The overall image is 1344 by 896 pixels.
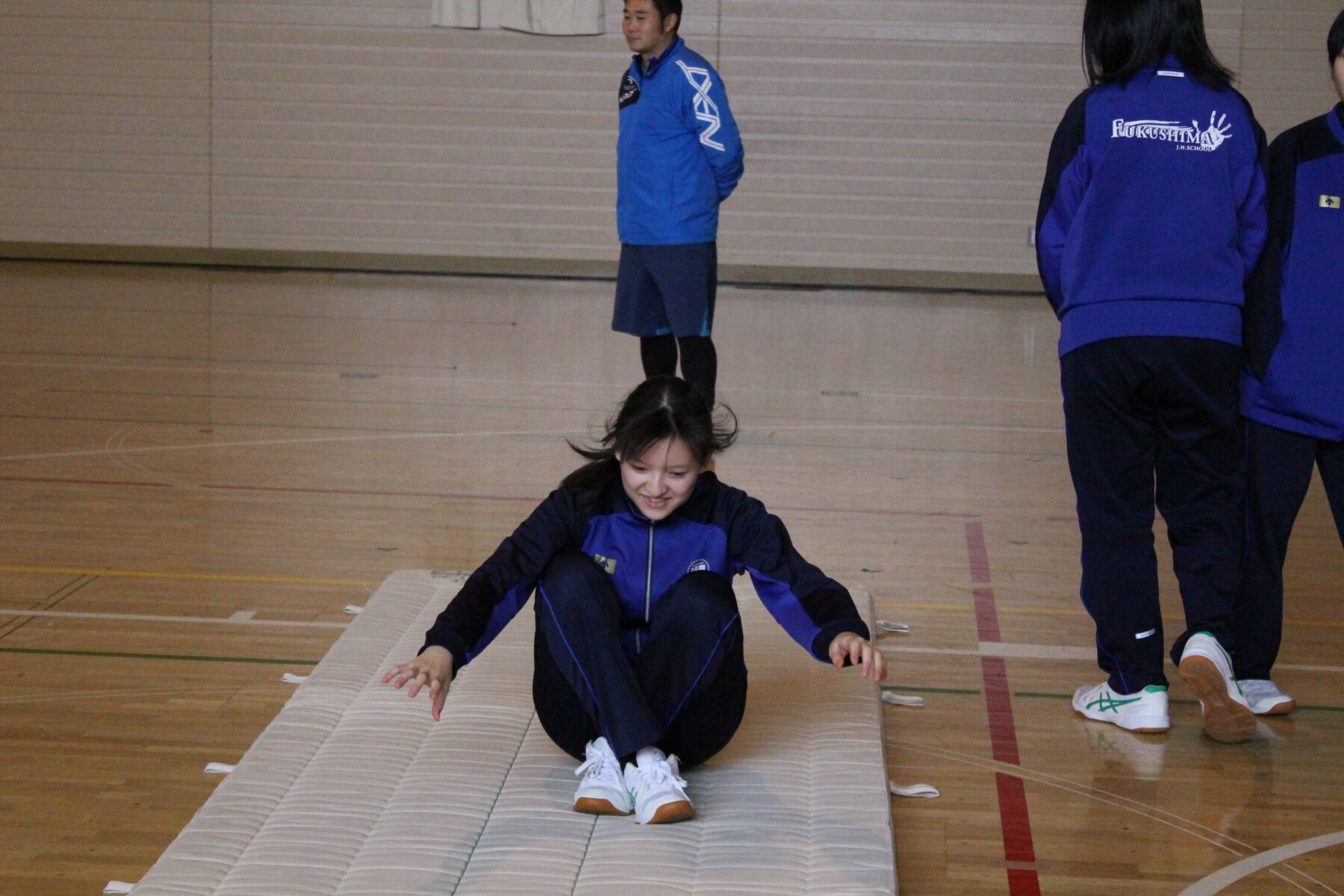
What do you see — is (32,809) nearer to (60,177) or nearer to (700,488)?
(700,488)

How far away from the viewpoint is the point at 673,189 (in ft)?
16.1

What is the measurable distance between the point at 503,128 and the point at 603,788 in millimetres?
9268

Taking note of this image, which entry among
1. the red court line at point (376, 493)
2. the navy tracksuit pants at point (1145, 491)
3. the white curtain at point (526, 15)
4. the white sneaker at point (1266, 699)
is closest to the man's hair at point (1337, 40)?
the navy tracksuit pants at point (1145, 491)

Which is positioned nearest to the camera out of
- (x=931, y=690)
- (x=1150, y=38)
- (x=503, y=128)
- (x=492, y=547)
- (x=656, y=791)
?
(x=656, y=791)

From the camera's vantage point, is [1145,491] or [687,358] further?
[687,358]

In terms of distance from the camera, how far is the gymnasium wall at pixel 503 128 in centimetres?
1055

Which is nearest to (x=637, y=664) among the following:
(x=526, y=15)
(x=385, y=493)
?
(x=385, y=493)

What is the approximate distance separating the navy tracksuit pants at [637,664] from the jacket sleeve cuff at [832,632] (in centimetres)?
12

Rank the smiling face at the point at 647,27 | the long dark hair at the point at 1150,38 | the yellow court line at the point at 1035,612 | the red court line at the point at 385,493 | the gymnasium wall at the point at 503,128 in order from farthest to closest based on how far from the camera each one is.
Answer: the gymnasium wall at the point at 503,128, the smiling face at the point at 647,27, the red court line at the point at 385,493, the yellow court line at the point at 1035,612, the long dark hair at the point at 1150,38

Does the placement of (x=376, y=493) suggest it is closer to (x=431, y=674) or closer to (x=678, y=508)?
(x=678, y=508)

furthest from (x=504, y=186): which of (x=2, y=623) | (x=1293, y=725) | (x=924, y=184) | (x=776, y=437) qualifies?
(x=1293, y=725)

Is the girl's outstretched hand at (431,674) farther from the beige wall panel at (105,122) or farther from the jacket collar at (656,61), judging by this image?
the beige wall panel at (105,122)

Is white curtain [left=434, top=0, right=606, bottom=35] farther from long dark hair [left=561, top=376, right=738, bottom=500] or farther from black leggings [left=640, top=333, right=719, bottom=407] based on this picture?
long dark hair [left=561, top=376, right=738, bottom=500]

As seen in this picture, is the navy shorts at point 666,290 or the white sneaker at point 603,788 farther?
the navy shorts at point 666,290
